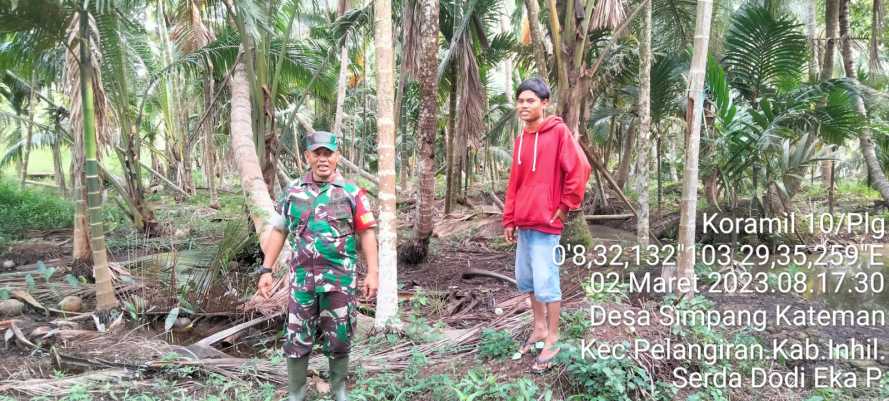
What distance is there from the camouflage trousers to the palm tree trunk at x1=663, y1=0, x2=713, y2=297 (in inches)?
104

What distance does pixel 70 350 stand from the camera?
13.5 feet

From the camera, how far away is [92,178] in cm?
471

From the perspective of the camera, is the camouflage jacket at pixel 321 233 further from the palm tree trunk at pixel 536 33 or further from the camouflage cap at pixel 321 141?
the palm tree trunk at pixel 536 33

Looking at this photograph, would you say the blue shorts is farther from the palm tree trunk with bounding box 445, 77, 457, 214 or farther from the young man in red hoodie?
the palm tree trunk with bounding box 445, 77, 457, 214

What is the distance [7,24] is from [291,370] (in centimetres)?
412

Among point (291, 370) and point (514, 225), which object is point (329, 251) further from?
point (514, 225)

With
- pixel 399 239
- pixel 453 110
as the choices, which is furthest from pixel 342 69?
pixel 399 239

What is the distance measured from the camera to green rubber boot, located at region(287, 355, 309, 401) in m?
3.18

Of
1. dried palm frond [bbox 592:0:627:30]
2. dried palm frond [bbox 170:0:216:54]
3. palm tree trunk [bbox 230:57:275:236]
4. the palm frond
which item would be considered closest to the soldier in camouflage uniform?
palm tree trunk [bbox 230:57:275:236]

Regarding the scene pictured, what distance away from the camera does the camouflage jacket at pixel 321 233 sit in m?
3.07

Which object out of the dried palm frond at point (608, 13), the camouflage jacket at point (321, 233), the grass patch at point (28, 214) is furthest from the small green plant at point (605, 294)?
the grass patch at point (28, 214)

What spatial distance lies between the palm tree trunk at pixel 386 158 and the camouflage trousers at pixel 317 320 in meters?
1.29

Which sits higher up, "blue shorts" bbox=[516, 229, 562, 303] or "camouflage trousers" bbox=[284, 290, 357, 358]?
"blue shorts" bbox=[516, 229, 562, 303]

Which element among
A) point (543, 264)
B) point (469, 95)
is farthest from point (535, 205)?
point (469, 95)
